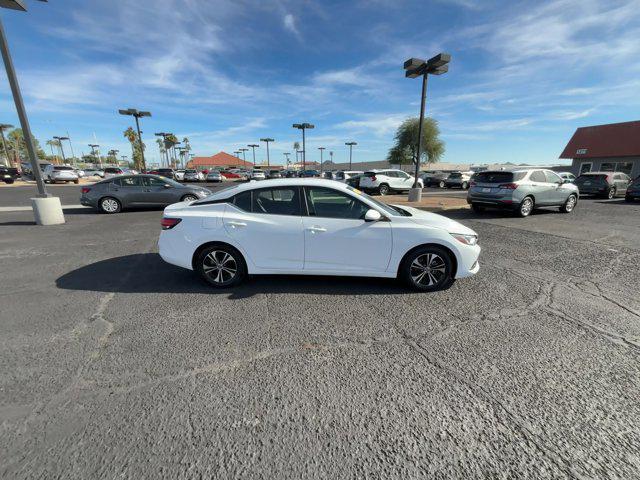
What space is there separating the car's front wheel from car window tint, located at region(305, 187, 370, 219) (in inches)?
403

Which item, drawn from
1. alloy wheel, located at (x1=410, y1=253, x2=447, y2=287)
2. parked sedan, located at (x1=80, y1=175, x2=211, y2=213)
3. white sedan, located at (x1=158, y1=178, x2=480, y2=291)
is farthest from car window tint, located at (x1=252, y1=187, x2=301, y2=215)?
parked sedan, located at (x1=80, y1=175, x2=211, y2=213)

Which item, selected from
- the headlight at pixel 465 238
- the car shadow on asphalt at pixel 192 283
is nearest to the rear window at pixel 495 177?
the headlight at pixel 465 238

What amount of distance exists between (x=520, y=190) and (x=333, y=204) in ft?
28.3

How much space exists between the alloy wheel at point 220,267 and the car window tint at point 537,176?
34.1 feet

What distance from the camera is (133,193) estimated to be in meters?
11.1

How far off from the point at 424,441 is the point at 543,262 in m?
4.95

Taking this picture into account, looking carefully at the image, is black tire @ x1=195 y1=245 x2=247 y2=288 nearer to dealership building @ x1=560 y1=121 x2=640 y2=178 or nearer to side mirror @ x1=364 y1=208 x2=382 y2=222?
side mirror @ x1=364 y1=208 x2=382 y2=222

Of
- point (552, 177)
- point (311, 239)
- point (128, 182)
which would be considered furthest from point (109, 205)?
point (552, 177)

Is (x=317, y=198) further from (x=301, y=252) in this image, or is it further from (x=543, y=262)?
(x=543, y=262)

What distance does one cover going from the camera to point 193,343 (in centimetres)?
287

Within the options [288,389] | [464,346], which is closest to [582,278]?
[464,346]

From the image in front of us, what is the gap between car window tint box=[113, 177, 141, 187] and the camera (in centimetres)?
1114

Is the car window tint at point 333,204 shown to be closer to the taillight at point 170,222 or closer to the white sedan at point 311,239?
the white sedan at point 311,239

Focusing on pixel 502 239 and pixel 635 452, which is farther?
pixel 502 239
